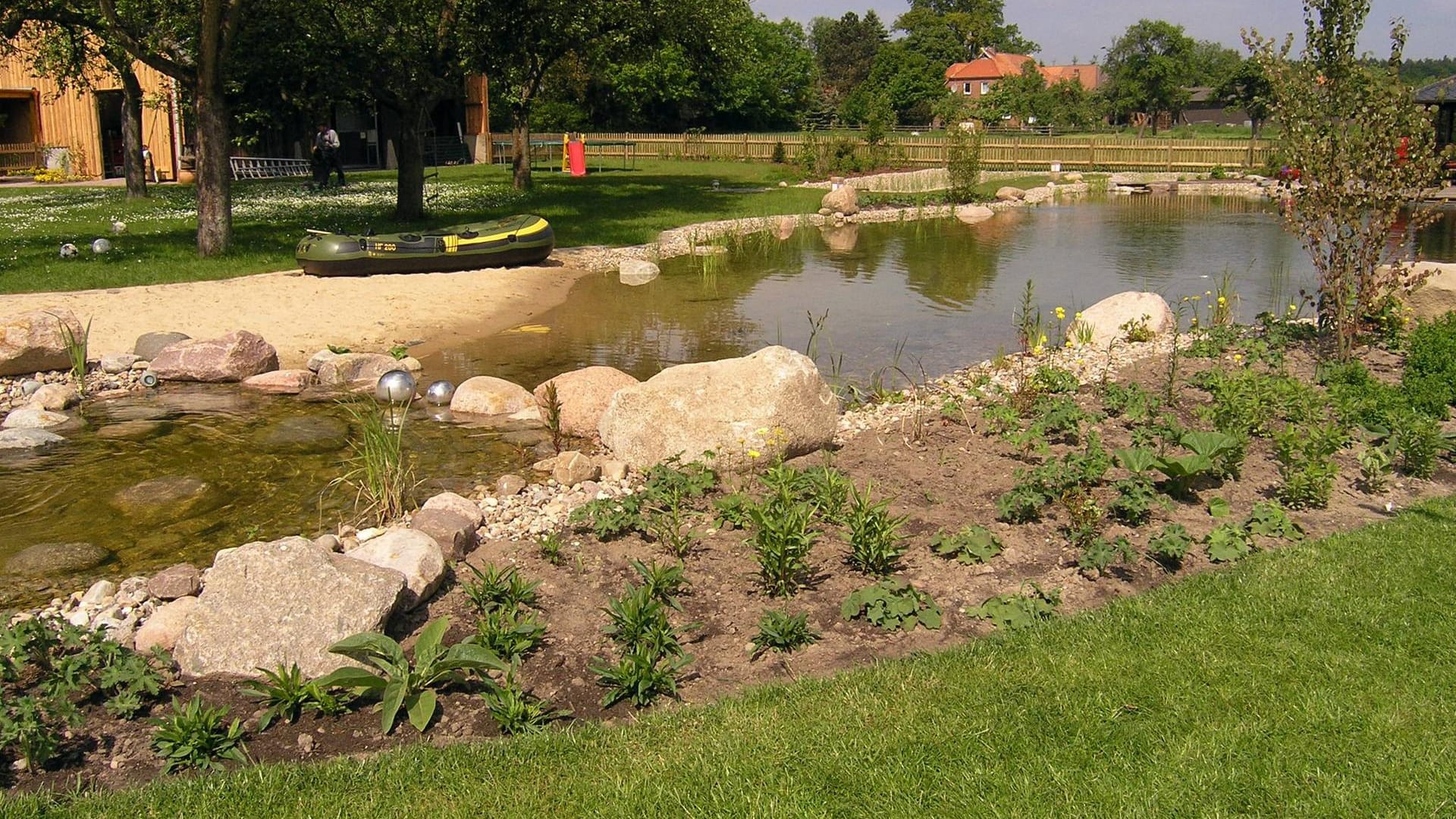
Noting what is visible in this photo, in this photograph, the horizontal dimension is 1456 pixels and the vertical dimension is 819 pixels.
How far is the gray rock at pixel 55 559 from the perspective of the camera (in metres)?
6.54

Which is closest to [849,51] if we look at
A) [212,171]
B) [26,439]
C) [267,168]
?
[267,168]

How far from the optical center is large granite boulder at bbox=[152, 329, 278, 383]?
11.0 m

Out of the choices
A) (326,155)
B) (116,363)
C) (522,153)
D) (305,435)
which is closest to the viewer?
(305,435)

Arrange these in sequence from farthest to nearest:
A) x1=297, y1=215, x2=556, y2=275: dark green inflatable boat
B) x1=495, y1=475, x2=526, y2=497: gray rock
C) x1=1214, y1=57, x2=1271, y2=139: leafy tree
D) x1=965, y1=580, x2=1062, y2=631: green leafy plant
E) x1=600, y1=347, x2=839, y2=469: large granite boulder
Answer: x1=1214, y1=57, x2=1271, y2=139: leafy tree < x1=297, y1=215, x2=556, y2=275: dark green inflatable boat < x1=495, y1=475, x2=526, y2=497: gray rock < x1=600, y1=347, x2=839, y2=469: large granite boulder < x1=965, y1=580, x2=1062, y2=631: green leafy plant

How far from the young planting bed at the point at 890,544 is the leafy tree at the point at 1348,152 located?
2.87 ft

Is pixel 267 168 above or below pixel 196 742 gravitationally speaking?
above

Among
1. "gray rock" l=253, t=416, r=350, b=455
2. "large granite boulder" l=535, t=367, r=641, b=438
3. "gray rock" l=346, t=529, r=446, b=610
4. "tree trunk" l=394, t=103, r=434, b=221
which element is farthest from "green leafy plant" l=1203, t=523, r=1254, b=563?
"tree trunk" l=394, t=103, r=434, b=221

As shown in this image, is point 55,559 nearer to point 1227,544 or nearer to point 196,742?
point 196,742

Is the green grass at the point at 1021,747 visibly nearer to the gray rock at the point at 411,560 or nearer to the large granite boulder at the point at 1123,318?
the gray rock at the point at 411,560

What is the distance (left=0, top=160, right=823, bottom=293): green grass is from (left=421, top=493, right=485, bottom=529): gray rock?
947 centimetres

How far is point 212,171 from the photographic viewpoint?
52.7 feet

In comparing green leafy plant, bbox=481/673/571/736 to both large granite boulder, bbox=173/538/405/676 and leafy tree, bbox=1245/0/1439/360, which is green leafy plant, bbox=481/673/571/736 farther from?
leafy tree, bbox=1245/0/1439/360

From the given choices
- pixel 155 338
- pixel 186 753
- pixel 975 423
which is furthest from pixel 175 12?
pixel 186 753

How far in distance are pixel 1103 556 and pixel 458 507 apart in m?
3.63
